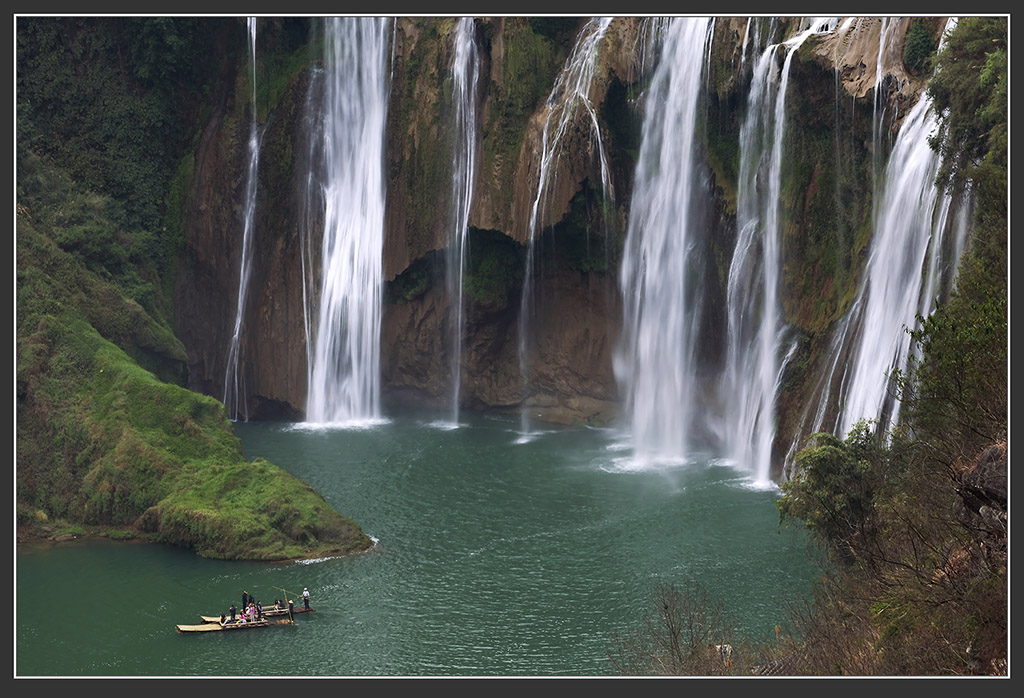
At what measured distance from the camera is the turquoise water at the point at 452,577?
2845 centimetres

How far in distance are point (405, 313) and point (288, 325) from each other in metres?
4.92

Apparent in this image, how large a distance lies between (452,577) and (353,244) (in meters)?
22.2

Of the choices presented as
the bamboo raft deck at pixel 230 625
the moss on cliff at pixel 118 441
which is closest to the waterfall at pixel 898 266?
the moss on cliff at pixel 118 441

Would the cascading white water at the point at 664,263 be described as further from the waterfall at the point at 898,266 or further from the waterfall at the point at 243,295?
the waterfall at the point at 243,295

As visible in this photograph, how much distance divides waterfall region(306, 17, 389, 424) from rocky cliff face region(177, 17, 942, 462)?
683mm

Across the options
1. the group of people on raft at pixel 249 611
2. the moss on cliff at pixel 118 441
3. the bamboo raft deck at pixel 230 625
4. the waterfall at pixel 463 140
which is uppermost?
the waterfall at pixel 463 140

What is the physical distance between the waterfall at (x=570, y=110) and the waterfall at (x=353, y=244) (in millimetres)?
7306

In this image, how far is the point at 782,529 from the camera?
35.1m

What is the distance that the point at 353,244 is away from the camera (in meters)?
52.2

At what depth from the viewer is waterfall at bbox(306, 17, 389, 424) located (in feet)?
170

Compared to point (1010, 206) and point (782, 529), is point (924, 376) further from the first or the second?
point (782, 529)

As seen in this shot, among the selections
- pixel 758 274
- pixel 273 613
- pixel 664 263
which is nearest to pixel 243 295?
pixel 664 263

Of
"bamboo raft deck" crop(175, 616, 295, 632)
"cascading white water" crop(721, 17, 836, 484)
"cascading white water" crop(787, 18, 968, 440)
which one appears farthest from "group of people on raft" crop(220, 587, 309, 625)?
"cascading white water" crop(721, 17, 836, 484)

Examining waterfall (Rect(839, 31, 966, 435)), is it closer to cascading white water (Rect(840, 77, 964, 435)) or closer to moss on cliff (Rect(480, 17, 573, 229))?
cascading white water (Rect(840, 77, 964, 435))
